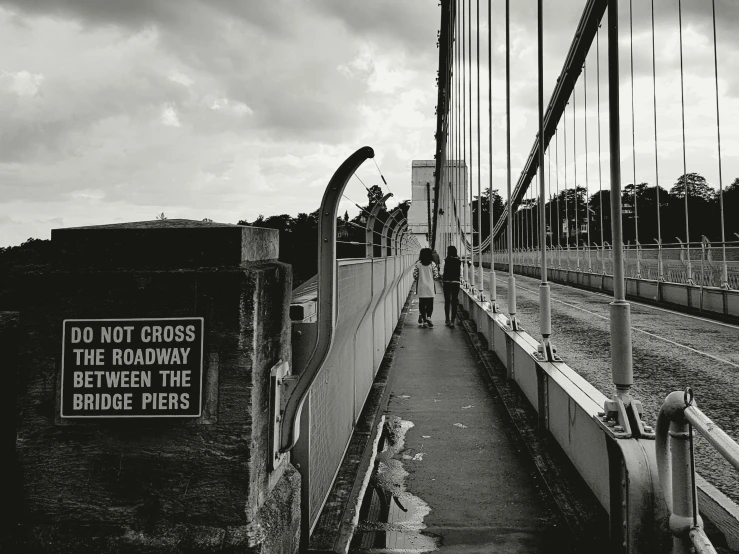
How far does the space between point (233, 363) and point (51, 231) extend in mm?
850

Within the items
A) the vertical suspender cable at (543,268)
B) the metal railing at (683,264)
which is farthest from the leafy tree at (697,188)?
the vertical suspender cable at (543,268)

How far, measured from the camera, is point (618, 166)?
3.21 m

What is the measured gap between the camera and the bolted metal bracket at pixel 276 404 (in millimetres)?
2348

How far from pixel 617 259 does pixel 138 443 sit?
233cm

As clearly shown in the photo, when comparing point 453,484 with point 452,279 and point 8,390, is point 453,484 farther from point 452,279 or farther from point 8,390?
point 452,279

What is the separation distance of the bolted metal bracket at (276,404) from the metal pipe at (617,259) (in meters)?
1.57

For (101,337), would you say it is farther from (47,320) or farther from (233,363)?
(233,363)

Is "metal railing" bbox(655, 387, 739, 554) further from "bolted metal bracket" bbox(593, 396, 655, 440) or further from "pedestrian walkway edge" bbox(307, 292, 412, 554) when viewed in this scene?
"pedestrian walkway edge" bbox(307, 292, 412, 554)

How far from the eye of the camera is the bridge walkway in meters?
3.06

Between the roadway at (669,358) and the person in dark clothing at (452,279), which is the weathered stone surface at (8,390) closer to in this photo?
the roadway at (669,358)

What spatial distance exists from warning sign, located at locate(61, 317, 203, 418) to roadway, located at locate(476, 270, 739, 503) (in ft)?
10.00

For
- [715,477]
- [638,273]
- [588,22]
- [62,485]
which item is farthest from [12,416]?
[638,273]

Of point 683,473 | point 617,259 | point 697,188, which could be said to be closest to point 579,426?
point 617,259

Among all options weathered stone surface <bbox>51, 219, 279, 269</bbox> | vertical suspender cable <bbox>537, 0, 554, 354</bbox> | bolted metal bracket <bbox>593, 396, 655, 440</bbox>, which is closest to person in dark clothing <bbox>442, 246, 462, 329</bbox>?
vertical suspender cable <bbox>537, 0, 554, 354</bbox>
